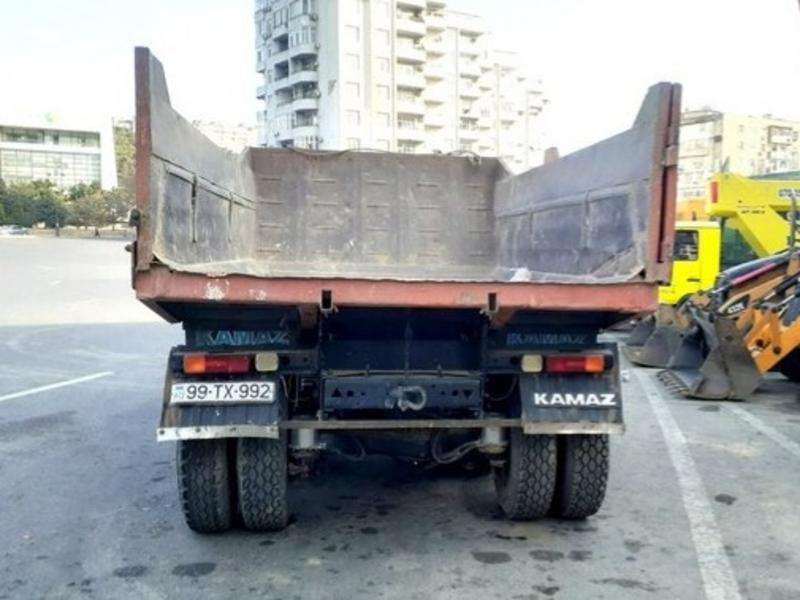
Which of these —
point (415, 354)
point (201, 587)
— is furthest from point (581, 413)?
point (201, 587)

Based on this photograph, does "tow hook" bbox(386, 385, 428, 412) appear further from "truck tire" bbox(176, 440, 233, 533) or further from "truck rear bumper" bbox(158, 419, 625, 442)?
"truck tire" bbox(176, 440, 233, 533)

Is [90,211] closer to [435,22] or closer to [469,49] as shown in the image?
[435,22]

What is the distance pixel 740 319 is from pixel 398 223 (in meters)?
4.95

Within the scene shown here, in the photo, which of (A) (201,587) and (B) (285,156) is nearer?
(A) (201,587)

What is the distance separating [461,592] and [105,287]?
22.7 meters

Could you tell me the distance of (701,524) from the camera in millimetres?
4836

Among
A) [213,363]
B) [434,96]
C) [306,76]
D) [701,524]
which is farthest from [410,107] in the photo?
[213,363]

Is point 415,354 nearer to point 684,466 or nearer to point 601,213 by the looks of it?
point 601,213

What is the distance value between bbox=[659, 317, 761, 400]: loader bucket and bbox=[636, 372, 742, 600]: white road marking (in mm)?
1361

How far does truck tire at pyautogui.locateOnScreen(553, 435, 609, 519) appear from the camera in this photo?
4.57 metres

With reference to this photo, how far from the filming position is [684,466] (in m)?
6.18

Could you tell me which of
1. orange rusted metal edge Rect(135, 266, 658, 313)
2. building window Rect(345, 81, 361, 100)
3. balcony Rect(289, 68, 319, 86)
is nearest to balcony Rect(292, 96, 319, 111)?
balcony Rect(289, 68, 319, 86)

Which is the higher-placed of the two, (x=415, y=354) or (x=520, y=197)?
(x=520, y=197)

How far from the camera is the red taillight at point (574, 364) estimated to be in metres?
4.29
